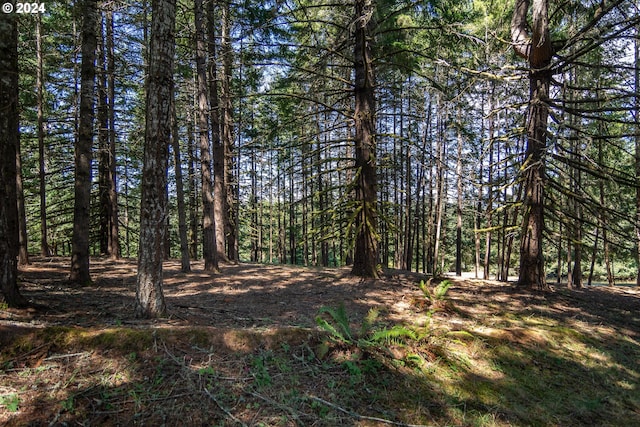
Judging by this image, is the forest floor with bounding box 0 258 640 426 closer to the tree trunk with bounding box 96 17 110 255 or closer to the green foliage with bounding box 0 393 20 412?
the green foliage with bounding box 0 393 20 412

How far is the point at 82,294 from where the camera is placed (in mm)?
6867

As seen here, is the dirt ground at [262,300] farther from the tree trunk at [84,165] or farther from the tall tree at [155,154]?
the tree trunk at [84,165]

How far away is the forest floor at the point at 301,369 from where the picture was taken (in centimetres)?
280

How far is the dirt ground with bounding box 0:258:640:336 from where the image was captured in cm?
520

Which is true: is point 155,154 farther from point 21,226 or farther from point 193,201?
point 193,201

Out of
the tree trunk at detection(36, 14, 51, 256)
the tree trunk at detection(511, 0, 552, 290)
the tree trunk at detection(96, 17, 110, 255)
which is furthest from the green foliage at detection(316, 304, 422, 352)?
the tree trunk at detection(96, 17, 110, 255)

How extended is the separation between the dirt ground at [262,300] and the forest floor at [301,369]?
0.09 meters

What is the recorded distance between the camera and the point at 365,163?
372 inches

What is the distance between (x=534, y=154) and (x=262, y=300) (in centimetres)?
784

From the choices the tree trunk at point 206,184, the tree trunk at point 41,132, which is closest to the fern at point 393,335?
the tree trunk at point 206,184

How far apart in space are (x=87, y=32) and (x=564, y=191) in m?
12.3

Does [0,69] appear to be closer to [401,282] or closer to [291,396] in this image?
[291,396]

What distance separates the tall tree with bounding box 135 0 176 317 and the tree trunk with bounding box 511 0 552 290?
8.07m

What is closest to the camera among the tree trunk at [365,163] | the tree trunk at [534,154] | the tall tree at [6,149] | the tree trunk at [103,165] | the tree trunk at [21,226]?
the tall tree at [6,149]
